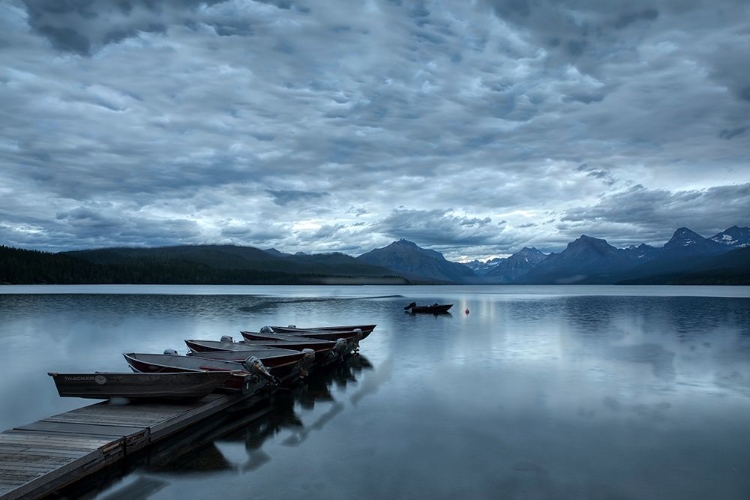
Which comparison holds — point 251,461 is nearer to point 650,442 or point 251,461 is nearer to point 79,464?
point 79,464

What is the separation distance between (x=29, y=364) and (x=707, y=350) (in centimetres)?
4239

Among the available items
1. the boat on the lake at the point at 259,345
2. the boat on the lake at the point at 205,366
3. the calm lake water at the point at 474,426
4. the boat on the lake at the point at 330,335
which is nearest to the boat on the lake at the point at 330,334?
the boat on the lake at the point at 330,335

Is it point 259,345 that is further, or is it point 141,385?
point 259,345

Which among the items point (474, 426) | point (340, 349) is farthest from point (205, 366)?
point (474, 426)

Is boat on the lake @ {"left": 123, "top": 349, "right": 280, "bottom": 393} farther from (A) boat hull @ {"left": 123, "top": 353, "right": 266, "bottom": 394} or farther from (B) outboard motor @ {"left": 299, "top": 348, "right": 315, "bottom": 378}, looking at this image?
(B) outboard motor @ {"left": 299, "top": 348, "right": 315, "bottom": 378}

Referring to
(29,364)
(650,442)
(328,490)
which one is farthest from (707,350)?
(29,364)

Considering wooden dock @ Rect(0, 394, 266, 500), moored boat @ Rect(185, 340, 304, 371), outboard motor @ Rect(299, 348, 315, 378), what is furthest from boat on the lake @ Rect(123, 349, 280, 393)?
wooden dock @ Rect(0, 394, 266, 500)

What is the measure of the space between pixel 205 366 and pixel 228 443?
18.6 ft

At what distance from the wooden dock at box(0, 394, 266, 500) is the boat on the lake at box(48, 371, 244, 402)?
37 cm

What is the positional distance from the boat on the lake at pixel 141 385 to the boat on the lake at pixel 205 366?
111 cm

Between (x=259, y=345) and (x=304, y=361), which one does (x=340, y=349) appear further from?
(x=304, y=361)

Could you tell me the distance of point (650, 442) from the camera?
15031 mm

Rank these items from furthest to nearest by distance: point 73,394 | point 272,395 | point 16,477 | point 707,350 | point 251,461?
point 707,350 < point 272,395 < point 73,394 < point 251,461 < point 16,477

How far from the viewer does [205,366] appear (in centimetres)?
2000
